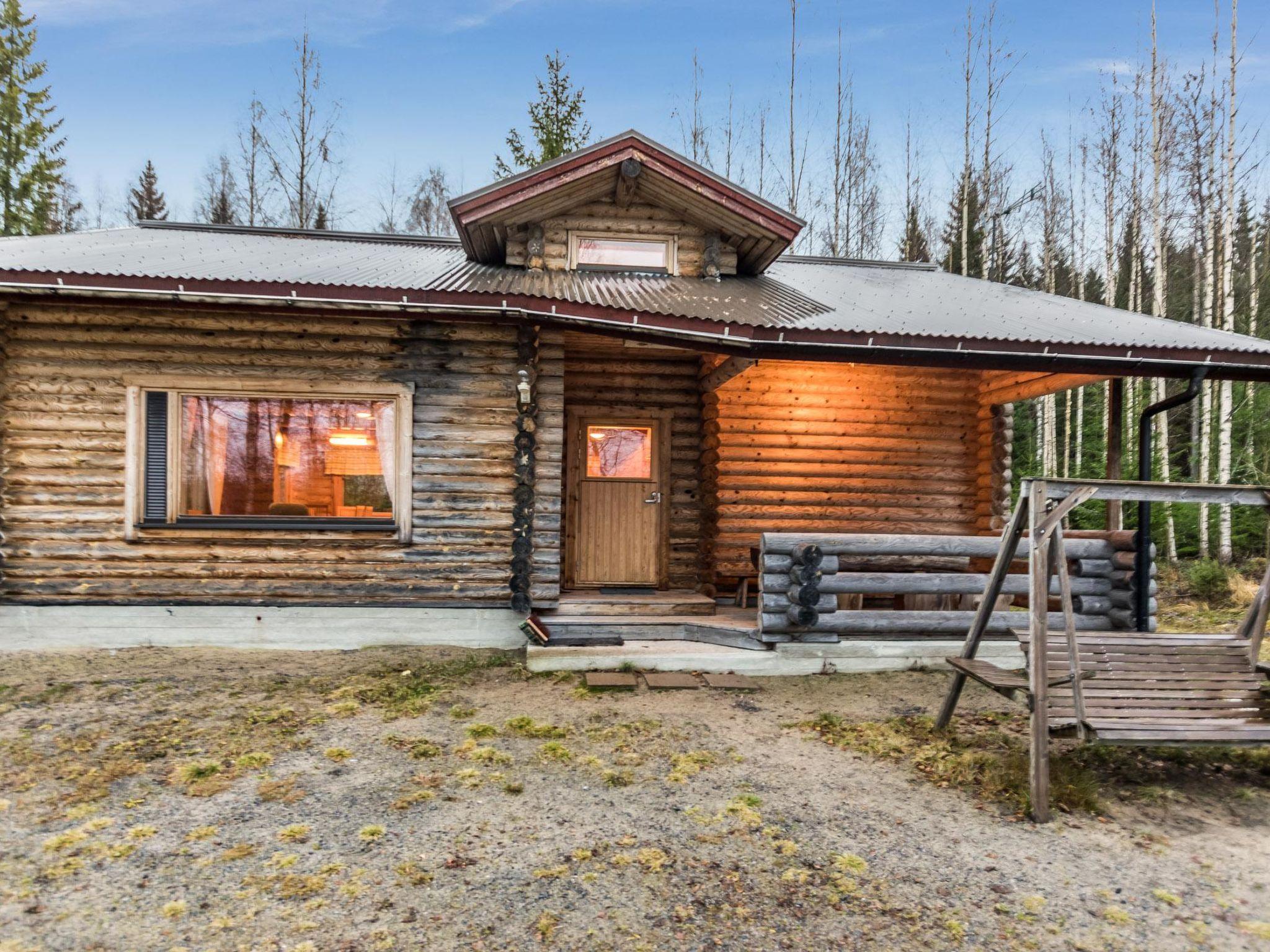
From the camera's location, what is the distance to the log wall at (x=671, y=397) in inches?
338

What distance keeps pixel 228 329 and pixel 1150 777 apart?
8162mm

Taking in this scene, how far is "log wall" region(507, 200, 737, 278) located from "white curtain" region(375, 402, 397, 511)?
114 inches

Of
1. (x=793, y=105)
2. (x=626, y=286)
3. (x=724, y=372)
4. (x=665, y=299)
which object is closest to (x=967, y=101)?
(x=793, y=105)

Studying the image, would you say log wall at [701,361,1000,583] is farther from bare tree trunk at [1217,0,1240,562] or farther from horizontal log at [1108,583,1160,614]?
bare tree trunk at [1217,0,1240,562]

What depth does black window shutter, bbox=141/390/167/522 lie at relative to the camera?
6523 millimetres

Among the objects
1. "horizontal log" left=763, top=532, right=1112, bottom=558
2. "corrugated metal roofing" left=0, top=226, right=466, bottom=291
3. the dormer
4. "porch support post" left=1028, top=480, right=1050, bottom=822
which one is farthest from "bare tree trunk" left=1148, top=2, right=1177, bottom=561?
"corrugated metal roofing" left=0, top=226, right=466, bottom=291

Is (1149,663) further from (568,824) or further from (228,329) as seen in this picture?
(228,329)

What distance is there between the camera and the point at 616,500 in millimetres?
8633

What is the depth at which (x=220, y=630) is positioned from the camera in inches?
258

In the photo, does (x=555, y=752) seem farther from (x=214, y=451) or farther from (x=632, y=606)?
(x=214, y=451)

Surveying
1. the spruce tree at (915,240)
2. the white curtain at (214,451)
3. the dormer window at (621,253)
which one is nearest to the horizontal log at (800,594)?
the dormer window at (621,253)

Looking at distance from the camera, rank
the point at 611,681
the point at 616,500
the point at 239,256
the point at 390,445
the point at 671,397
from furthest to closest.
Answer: the point at 671,397
the point at 616,500
the point at 239,256
the point at 390,445
the point at 611,681

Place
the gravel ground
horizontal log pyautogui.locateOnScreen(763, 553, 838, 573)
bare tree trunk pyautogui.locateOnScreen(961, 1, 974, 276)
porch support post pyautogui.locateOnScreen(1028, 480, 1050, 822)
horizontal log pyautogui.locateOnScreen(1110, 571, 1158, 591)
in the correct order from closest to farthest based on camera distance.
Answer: the gravel ground, porch support post pyautogui.locateOnScreen(1028, 480, 1050, 822), horizontal log pyautogui.locateOnScreen(763, 553, 838, 573), horizontal log pyautogui.locateOnScreen(1110, 571, 1158, 591), bare tree trunk pyautogui.locateOnScreen(961, 1, 974, 276)

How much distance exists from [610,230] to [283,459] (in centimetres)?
474
